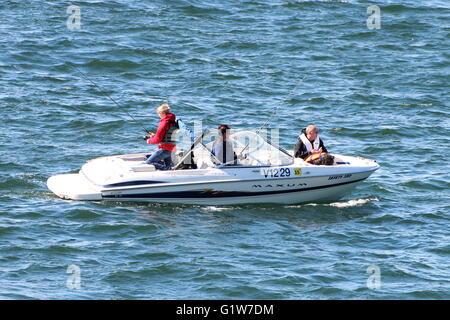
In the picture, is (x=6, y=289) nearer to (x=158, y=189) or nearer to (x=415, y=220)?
(x=158, y=189)

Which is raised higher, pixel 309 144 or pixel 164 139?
pixel 164 139

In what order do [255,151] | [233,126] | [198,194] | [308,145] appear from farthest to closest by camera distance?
[233,126] → [308,145] → [255,151] → [198,194]

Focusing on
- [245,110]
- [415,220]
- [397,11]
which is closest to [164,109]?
[415,220]

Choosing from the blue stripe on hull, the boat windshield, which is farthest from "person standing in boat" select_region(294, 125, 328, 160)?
the blue stripe on hull

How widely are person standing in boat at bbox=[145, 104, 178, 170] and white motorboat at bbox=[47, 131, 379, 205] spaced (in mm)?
241

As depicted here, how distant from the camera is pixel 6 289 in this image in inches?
549

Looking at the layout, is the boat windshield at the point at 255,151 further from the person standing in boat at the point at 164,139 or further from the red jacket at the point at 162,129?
the red jacket at the point at 162,129

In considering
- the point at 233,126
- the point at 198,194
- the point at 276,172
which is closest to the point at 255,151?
the point at 276,172

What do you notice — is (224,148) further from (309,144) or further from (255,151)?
(309,144)

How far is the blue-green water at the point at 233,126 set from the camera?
49.7 feet

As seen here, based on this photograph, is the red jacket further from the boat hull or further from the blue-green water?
the blue-green water

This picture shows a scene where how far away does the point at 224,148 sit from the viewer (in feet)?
60.4

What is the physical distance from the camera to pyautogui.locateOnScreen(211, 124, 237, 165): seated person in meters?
18.4

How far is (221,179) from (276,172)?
115 centimetres
